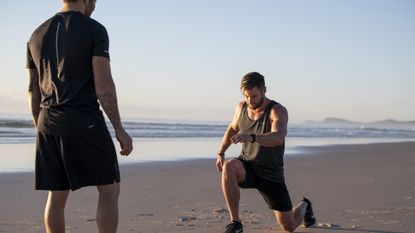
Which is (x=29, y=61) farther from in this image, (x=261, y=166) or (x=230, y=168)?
(x=261, y=166)

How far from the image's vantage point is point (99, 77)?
3178 millimetres

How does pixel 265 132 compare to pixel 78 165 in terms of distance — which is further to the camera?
pixel 265 132

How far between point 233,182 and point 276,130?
0.62 m

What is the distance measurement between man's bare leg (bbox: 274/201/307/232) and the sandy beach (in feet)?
0.38

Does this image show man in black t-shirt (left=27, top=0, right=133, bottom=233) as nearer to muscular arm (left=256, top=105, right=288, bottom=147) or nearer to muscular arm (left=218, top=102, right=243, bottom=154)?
muscular arm (left=256, top=105, right=288, bottom=147)

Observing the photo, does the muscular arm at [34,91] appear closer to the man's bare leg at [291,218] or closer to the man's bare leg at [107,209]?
the man's bare leg at [107,209]

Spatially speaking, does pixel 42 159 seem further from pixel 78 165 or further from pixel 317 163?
pixel 317 163

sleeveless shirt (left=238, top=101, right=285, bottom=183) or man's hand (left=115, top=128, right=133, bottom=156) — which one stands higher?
man's hand (left=115, top=128, right=133, bottom=156)

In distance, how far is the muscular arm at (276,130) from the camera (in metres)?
4.59

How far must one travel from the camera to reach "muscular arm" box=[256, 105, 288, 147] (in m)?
4.59

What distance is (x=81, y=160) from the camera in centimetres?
321

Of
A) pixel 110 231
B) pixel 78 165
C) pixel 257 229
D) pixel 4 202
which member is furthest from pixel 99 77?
pixel 4 202

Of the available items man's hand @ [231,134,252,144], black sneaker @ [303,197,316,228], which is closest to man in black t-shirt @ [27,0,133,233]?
man's hand @ [231,134,252,144]

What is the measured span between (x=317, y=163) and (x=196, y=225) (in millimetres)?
6751
